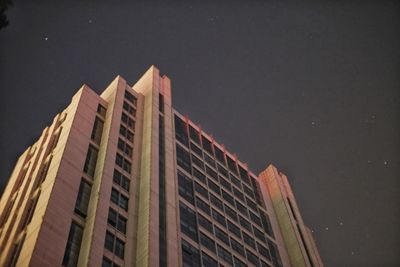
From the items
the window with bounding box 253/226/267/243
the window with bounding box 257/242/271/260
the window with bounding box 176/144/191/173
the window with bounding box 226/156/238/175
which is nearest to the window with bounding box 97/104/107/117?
the window with bounding box 176/144/191/173

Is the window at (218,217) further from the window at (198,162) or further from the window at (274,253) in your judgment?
the window at (274,253)

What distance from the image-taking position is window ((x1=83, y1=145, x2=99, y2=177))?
197 ft

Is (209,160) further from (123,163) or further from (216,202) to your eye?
(123,163)

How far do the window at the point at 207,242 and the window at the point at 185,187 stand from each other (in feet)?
19.4

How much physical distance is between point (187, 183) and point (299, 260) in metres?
24.8

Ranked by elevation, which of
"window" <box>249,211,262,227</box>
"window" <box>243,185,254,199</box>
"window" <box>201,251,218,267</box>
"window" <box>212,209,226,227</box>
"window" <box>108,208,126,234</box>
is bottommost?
"window" <box>108,208,126,234</box>

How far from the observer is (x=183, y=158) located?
3179 inches

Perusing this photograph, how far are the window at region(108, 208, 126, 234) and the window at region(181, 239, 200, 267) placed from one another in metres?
9.20

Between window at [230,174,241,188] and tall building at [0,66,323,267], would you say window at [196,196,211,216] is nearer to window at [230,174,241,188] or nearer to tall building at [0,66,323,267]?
tall building at [0,66,323,267]

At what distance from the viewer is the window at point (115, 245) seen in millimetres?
51281

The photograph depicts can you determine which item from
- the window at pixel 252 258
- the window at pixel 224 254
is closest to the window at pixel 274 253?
the window at pixel 252 258

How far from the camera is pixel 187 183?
2972 inches

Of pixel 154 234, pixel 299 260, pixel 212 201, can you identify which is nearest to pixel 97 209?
pixel 154 234

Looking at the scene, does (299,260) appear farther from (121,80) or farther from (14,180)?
(14,180)
